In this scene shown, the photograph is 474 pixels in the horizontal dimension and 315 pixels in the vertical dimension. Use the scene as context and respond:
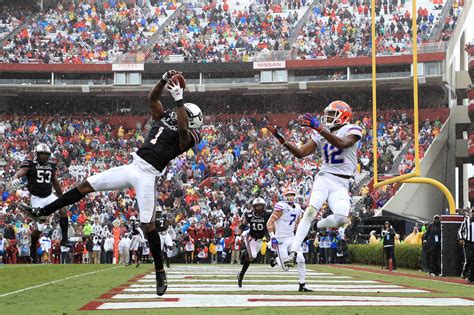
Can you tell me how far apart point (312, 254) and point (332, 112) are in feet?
→ 66.8

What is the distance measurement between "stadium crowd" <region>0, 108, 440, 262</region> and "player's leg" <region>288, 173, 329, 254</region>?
60.6 feet

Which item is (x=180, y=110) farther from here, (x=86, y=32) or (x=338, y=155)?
(x=86, y=32)

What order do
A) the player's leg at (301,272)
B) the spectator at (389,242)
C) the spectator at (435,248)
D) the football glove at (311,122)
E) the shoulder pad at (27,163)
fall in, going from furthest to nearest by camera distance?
the spectator at (389,242) < the spectator at (435,248) < the shoulder pad at (27,163) < the player's leg at (301,272) < the football glove at (311,122)

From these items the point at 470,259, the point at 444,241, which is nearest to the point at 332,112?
the point at 470,259

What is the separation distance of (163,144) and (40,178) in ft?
18.9

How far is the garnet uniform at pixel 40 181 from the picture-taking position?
556 inches

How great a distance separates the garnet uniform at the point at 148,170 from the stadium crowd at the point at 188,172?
1964 centimetres

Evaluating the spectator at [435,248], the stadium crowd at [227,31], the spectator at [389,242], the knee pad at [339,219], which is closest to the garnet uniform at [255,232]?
the knee pad at [339,219]

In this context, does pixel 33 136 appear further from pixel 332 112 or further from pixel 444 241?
pixel 332 112

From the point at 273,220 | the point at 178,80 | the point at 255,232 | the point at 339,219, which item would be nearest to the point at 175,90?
the point at 178,80

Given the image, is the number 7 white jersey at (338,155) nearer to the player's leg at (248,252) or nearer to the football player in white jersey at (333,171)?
the football player in white jersey at (333,171)

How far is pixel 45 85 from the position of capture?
4416 cm

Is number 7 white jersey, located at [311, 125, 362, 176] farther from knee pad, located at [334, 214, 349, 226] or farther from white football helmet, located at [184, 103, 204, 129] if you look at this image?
white football helmet, located at [184, 103, 204, 129]

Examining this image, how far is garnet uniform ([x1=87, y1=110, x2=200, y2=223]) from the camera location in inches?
350
